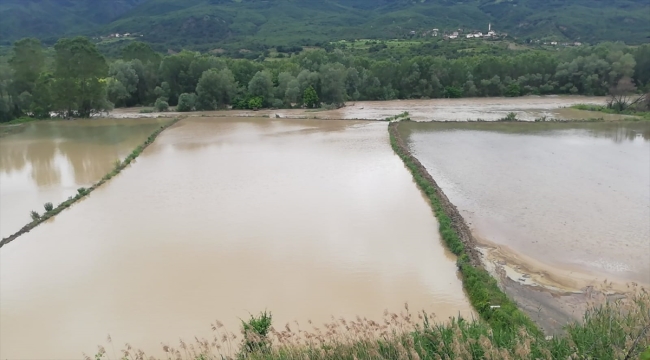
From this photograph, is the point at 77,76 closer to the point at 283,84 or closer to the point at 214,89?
the point at 214,89

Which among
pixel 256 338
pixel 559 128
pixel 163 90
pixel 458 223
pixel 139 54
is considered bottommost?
pixel 458 223

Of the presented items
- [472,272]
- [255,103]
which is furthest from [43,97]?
[472,272]

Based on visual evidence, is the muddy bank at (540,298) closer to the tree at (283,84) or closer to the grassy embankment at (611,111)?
the grassy embankment at (611,111)

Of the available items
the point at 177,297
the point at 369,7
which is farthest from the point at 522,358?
the point at 369,7

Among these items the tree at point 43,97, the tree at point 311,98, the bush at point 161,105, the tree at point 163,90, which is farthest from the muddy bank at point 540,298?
the tree at point 163,90

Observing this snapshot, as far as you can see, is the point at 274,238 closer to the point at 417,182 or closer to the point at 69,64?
the point at 417,182
